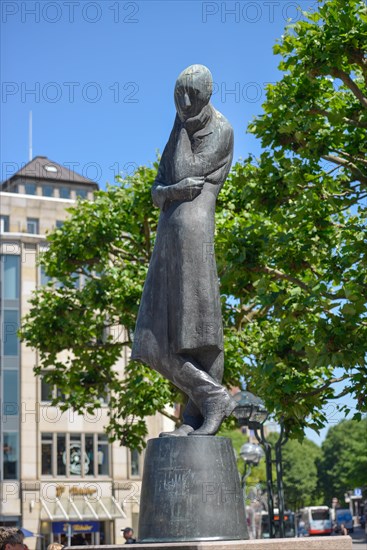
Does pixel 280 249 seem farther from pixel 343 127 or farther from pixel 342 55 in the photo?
pixel 342 55

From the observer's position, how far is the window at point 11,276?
52219mm

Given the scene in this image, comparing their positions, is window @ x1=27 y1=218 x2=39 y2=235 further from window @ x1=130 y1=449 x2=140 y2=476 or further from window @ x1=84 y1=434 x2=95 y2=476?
window @ x1=130 y1=449 x2=140 y2=476

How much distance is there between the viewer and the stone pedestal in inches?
278

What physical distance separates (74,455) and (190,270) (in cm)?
4417

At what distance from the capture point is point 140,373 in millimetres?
24094

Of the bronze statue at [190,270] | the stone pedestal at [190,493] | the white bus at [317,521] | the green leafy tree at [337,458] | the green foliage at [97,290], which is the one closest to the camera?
the stone pedestal at [190,493]

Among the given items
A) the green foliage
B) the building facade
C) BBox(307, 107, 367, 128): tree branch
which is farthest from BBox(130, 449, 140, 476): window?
BBox(307, 107, 367, 128): tree branch

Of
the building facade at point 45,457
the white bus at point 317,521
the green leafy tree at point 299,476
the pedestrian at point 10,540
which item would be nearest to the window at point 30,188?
the building facade at point 45,457

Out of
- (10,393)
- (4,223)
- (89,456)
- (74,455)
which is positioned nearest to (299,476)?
(89,456)

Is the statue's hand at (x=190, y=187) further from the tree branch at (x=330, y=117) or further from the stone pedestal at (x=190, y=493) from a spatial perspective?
the tree branch at (x=330, y=117)

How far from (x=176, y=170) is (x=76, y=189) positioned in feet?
179

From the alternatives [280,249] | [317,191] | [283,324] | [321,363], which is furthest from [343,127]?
[321,363]

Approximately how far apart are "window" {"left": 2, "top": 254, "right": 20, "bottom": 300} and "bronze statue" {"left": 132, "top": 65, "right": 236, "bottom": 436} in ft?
147

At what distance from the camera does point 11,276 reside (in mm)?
52656
